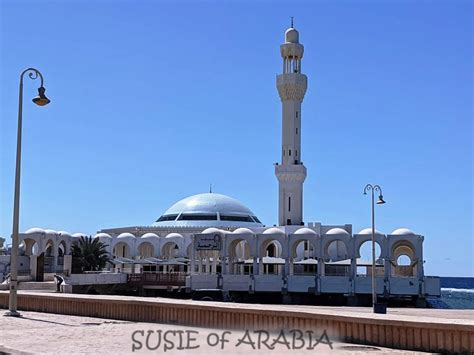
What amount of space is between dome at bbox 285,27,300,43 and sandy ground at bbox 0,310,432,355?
2405 inches

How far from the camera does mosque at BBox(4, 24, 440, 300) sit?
5584cm

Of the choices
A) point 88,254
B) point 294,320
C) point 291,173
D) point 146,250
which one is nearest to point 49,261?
point 88,254

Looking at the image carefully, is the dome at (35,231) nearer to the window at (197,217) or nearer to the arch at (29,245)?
Result: the arch at (29,245)

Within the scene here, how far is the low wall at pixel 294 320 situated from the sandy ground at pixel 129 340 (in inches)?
10.8

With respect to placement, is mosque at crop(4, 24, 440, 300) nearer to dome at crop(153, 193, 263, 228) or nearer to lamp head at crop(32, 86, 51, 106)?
dome at crop(153, 193, 263, 228)

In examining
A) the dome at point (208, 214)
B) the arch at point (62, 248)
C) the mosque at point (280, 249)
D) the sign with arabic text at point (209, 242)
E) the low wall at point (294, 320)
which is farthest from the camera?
the dome at point (208, 214)

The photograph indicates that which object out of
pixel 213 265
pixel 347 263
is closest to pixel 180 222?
pixel 213 265

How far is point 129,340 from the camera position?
13.9 m

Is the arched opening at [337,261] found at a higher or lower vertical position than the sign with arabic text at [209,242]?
lower

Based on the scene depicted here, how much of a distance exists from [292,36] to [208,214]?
25.5 meters

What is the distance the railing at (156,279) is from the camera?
60250 millimetres

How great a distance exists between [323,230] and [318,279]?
11.3 meters

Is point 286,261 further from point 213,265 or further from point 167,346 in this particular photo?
point 167,346

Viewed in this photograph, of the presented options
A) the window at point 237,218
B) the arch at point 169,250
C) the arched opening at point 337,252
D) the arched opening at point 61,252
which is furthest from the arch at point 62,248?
the arched opening at point 337,252
